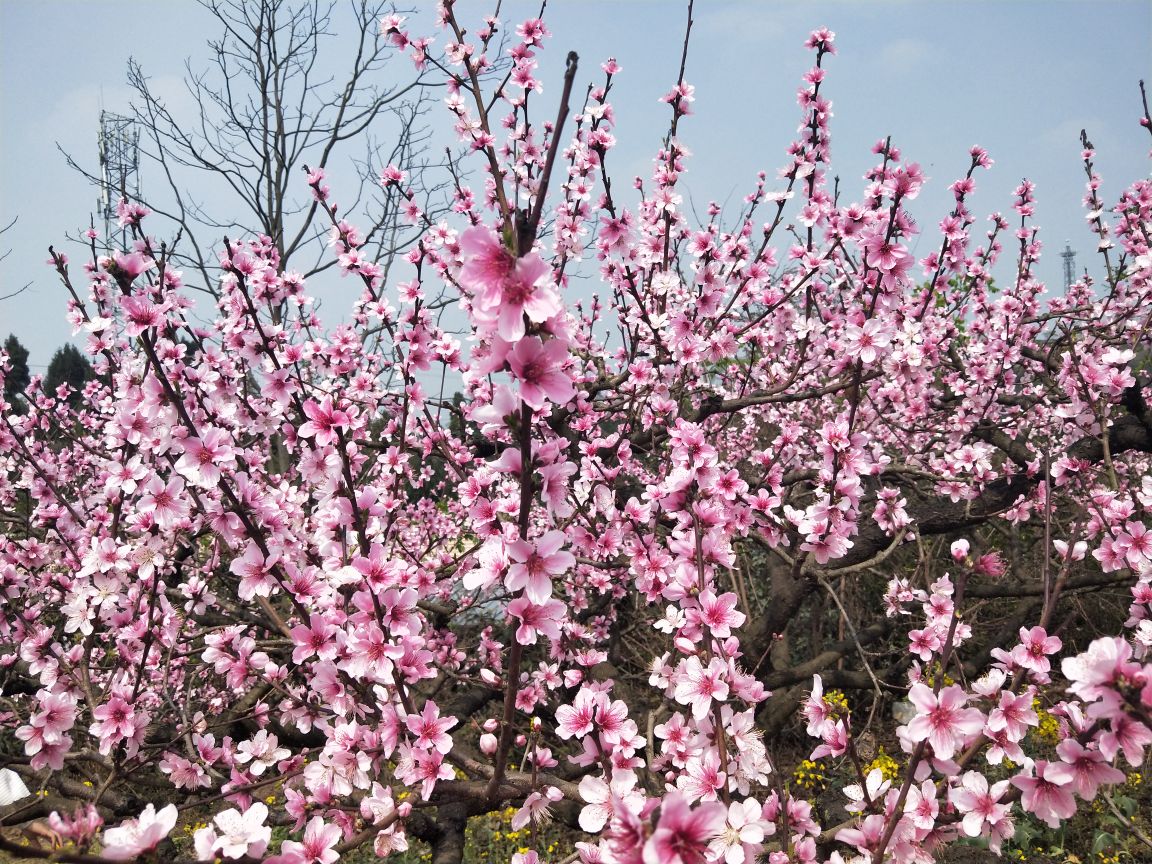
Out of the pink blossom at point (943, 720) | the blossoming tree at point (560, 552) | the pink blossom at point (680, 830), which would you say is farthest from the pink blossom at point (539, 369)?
the pink blossom at point (943, 720)

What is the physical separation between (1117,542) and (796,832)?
55.4 inches

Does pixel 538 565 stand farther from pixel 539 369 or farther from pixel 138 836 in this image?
pixel 138 836

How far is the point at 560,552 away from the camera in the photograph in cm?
136

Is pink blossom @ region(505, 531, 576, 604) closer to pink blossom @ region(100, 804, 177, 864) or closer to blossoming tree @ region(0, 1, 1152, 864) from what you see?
blossoming tree @ region(0, 1, 1152, 864)

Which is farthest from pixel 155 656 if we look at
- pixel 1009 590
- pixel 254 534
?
pixel 1009 590

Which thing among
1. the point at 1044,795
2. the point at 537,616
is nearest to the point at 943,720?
the point at 1044,795

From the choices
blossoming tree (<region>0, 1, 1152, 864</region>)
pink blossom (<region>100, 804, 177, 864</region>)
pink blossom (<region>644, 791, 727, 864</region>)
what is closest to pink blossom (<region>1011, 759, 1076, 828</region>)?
blossoming tree (<region>0, 1, 1152, 864</region>)

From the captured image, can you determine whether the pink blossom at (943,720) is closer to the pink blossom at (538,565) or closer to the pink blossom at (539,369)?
the pink blossom at (538,565)

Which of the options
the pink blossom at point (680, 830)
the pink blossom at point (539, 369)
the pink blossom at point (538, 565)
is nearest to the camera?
the pink blossom at point (680, 830)

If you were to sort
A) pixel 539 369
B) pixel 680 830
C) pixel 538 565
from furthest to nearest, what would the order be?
1. pixel 538 565
2. pixel 539 369
3. pixel 680 830

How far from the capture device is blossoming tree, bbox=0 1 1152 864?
55.2 inches

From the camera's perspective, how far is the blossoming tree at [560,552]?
1.40m

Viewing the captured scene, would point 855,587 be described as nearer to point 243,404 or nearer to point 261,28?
point 243,404

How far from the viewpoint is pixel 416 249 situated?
152 inches
